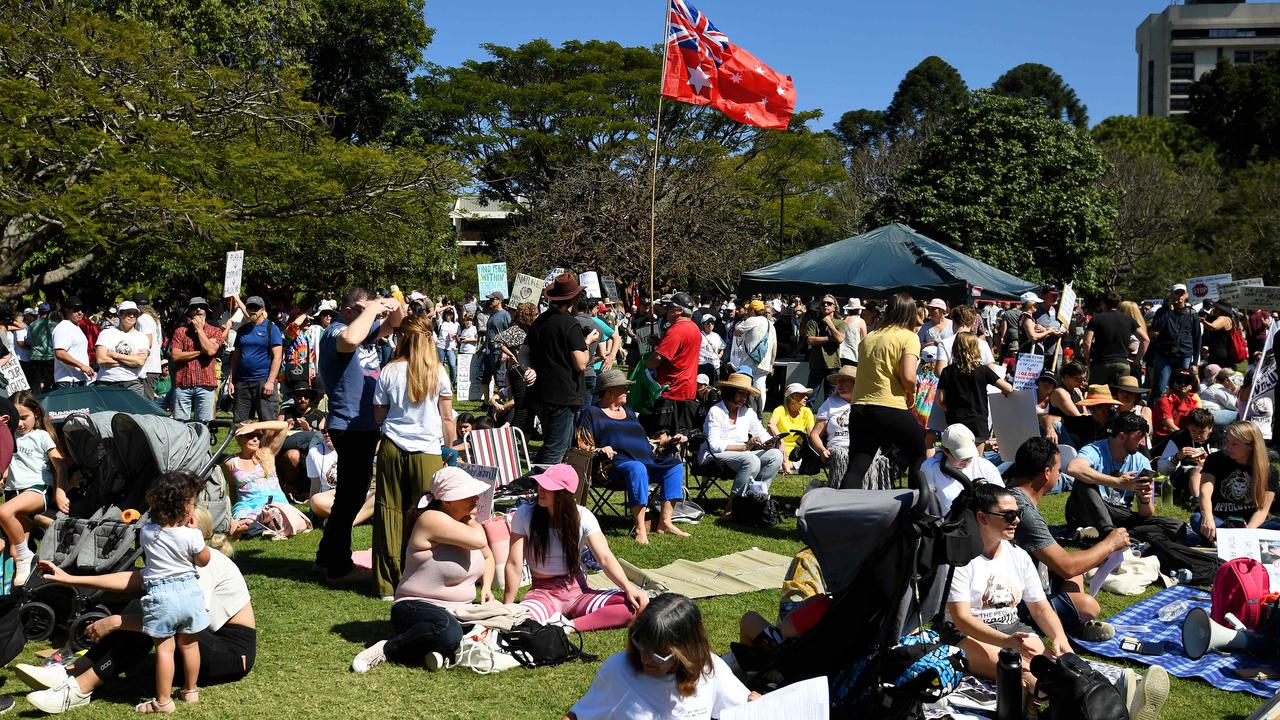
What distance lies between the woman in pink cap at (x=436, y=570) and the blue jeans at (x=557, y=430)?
2.66m

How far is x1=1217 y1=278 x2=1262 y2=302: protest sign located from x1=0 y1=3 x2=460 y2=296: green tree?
1142 centimetres

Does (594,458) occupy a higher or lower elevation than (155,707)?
higher

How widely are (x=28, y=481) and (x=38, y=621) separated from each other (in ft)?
5.17

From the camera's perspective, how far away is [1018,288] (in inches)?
637

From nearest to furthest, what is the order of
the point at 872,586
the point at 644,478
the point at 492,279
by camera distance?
the point at 872,586 < the point at 644,478 < the point at 492,279

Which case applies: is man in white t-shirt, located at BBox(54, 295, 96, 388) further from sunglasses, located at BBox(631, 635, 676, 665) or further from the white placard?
sunglasses, located at BBox(631, 635, 676, 665)

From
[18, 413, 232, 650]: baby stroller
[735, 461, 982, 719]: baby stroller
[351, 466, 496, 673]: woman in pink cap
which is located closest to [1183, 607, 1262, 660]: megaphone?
[735, 461, 982, 719]: baby stroller

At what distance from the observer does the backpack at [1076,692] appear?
4023 millimetres

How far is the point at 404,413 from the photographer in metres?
6.45

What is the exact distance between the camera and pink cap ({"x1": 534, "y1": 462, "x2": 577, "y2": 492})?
18.4ft

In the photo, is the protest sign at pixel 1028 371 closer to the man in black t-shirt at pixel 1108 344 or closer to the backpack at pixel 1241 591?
the man in black t-shirt at pixel 1108 344

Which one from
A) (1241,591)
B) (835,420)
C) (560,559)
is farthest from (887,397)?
(560,559)

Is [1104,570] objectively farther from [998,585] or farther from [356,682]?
[356,682]

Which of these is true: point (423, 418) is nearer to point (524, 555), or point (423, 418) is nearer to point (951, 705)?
point (524, 555)
